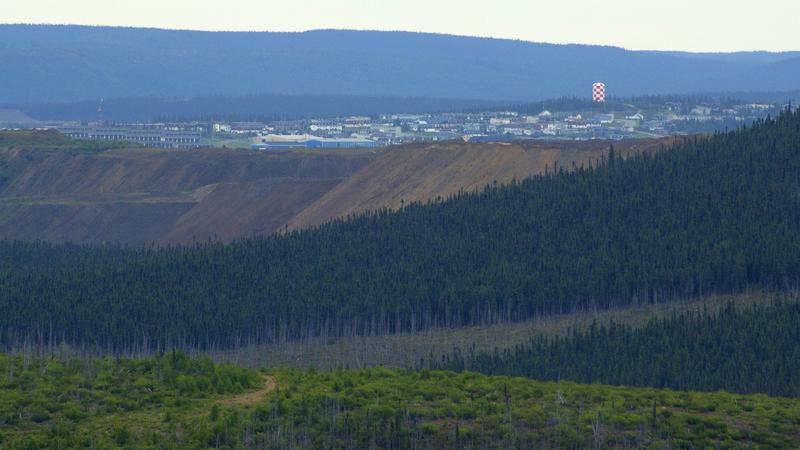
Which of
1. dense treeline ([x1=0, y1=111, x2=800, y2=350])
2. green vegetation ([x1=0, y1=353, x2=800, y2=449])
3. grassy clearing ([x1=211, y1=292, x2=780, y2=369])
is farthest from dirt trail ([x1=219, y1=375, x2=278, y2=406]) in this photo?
dense treeline ([x1=0, y1=111, x2=800, y2=350])

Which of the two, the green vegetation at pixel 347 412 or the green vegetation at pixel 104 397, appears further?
the green vegetation at pixel 347 412

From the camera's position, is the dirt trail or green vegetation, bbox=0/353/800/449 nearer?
green vegetation, bbox=0/353/800/449

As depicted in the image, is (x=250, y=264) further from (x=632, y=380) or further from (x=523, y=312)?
(x=632, y=380)

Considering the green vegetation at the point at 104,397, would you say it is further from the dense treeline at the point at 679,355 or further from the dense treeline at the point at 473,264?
the dense treeline at the point at 473,264

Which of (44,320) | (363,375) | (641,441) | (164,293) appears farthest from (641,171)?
(641,441)

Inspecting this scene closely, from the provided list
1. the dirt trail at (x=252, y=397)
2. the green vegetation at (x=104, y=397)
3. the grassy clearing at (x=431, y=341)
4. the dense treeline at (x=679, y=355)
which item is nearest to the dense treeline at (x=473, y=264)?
the grassy clearing at (x=431, y=341)

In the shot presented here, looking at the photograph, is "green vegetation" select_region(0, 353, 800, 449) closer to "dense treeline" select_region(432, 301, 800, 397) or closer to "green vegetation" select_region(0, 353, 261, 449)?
"green vegetation" select_region(0, 353, 261, 449)
